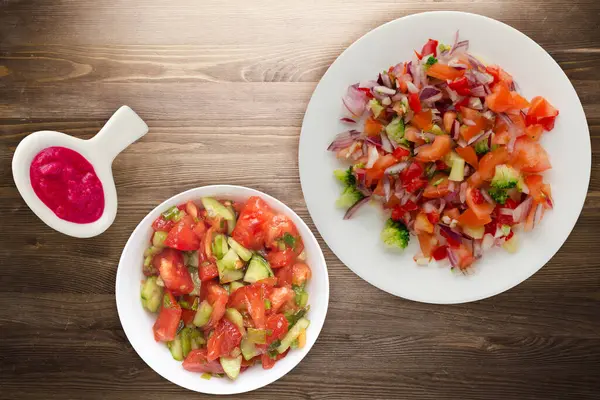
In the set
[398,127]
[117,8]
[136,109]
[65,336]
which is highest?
[117,8]

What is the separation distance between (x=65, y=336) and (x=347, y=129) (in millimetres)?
1421

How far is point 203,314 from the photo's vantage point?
1868 millimetres

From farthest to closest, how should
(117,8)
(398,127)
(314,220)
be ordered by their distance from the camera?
1. (117,8)
2. (314,220)
3. (398,127)

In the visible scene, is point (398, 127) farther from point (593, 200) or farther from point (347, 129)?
point (593, 200)

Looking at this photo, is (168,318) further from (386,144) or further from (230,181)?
(386,144)

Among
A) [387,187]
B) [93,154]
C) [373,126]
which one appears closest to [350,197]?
[387,187]

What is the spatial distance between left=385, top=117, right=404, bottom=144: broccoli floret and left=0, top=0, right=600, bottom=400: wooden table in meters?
0.39

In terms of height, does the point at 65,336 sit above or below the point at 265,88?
below

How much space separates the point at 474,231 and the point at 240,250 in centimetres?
83

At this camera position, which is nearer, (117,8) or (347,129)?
(347,129)

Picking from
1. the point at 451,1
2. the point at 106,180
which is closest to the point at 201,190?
the point at 106,180

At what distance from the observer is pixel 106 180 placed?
194 centimetres

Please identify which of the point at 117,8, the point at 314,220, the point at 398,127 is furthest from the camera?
the point at 117,8

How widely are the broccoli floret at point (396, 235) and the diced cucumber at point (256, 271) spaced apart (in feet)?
1.44
